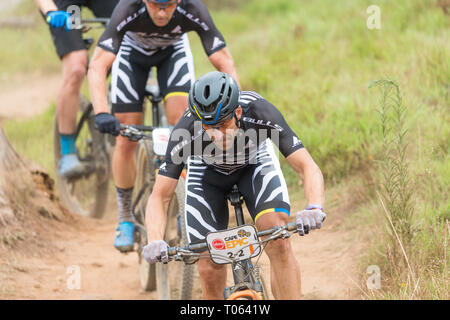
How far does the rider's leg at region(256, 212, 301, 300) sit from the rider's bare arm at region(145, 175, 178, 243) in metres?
0.57

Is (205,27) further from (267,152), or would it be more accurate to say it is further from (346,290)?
(346,290)

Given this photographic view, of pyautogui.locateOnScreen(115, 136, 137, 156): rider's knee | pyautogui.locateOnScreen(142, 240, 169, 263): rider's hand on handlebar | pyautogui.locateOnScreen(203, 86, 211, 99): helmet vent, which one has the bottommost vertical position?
pyautogui.locateOnScreen(142, 240, 169, 263): rider's hand on handlebar

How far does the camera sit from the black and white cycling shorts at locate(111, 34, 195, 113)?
17.6 ft

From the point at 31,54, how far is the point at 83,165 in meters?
8.34

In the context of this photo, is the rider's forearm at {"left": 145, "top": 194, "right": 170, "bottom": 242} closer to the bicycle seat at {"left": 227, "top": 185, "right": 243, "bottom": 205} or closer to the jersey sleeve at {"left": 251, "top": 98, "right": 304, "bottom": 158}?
the bicycle seat at {"left": 227, "top": 185, "right": 243, "bottom": 205}

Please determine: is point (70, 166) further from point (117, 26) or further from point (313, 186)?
point (313, 186)

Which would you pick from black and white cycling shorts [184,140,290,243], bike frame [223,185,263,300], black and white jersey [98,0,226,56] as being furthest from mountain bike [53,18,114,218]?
bike frame [223,185,263,300]

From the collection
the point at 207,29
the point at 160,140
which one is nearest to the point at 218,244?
the point at 160,140

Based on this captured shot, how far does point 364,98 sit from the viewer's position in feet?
23.9

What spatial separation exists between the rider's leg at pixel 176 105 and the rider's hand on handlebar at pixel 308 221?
2189 mm

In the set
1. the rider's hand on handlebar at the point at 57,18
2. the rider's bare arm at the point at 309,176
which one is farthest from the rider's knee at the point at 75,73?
the rider's bare arm at the point at 309,176

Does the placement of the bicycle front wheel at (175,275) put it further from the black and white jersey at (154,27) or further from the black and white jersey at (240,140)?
the black and white jersey at (154,27)

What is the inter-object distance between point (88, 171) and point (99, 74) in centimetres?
251

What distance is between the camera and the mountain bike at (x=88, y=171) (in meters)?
7.50
